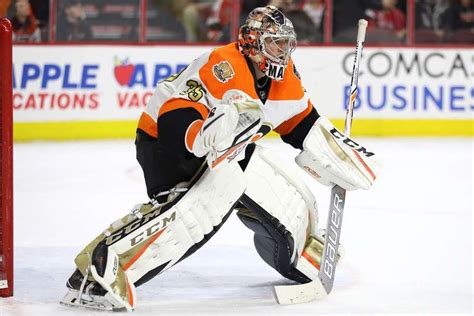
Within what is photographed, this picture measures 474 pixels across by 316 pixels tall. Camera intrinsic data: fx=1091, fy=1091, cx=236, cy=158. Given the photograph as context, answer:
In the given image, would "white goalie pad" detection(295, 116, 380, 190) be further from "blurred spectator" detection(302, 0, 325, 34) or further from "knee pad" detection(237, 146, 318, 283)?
"blurred spectator" detection(302, 0, 325, 34)

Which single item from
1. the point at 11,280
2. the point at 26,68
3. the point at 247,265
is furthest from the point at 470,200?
the point at 26,68

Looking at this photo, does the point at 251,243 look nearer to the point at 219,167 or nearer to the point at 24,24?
the point at 219,167

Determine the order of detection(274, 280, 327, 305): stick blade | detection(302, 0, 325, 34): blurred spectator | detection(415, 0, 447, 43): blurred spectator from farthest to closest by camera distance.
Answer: detection(415, 0, 447, 43): blurred spectator
detection(302, 0, 325, 34): blurred spectator
detection(274, 280, 327, 305): stick blade

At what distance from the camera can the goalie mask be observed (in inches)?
125

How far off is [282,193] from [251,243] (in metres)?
0.95

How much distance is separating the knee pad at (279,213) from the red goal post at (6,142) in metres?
0.69

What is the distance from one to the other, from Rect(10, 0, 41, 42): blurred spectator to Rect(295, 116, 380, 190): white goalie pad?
442 centimetres

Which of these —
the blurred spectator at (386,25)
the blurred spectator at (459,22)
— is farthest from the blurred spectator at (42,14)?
the blurred spectator at (459,22)

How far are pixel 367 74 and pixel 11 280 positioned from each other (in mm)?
5047

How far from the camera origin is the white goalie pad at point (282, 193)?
3.31m

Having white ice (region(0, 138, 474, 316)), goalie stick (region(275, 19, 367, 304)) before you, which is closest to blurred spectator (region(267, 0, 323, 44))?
white ice (region(0, 138, 474, 316))

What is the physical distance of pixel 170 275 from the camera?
3633 millimetres

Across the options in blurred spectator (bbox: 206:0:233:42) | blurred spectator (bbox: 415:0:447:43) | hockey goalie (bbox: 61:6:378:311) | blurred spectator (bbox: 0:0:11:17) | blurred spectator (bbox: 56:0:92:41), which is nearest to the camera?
hockey goalie (bbox: 61:6:378:311)

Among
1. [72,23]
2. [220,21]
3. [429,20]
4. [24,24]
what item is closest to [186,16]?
[220,21]
